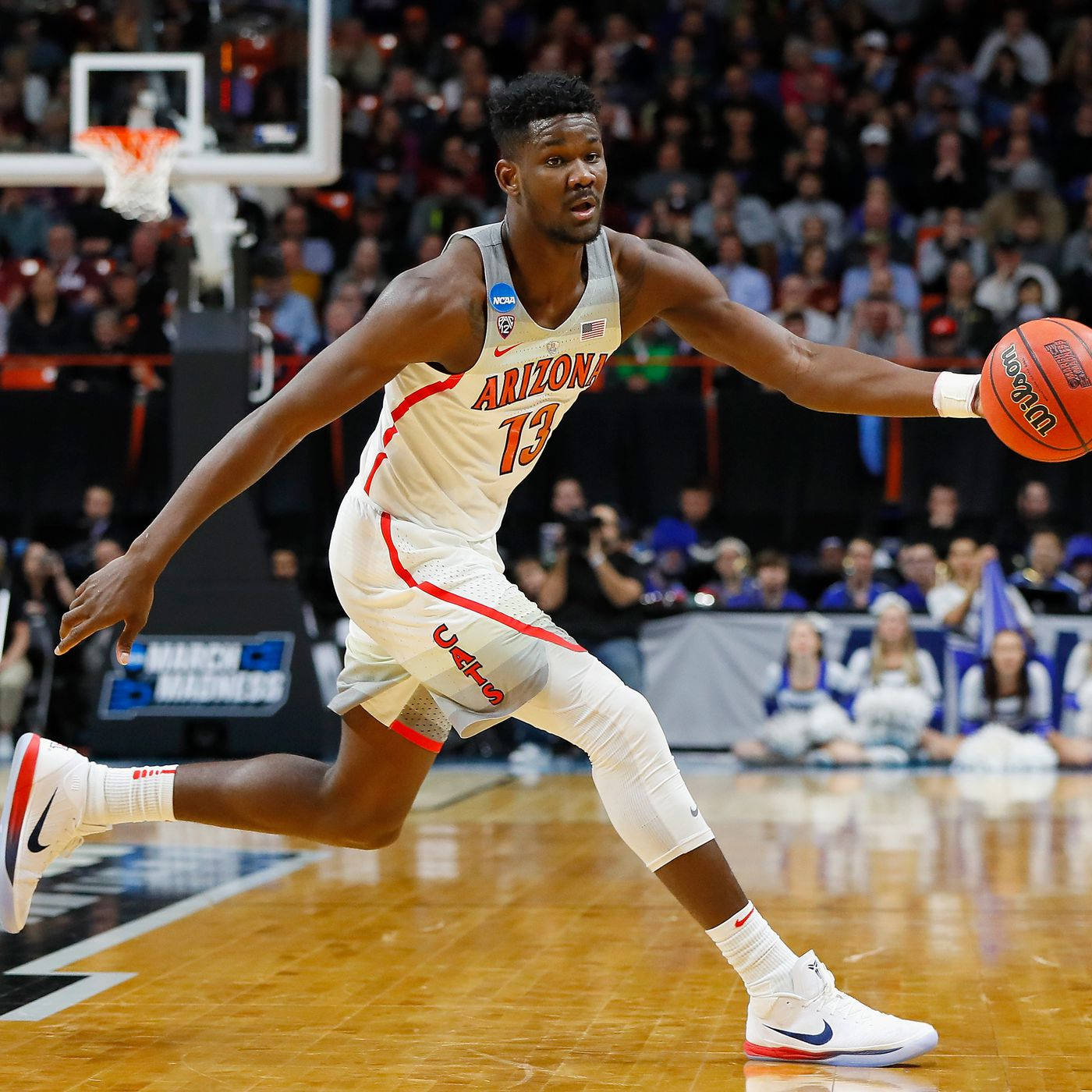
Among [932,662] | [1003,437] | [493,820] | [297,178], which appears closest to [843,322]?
[932,662]

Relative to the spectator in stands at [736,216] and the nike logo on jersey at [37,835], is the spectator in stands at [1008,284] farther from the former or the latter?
the nike logo on jersey at [37,835]

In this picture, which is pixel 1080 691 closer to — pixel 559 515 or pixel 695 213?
pixel 559 515

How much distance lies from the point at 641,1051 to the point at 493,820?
4.57 m

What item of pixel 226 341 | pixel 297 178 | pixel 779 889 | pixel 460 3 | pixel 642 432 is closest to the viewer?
pixel 779 889

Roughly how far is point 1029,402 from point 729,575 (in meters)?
8.51

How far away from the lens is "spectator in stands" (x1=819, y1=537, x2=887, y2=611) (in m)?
12.1

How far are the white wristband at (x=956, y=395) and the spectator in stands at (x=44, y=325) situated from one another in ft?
37.1

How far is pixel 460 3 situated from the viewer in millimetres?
18438

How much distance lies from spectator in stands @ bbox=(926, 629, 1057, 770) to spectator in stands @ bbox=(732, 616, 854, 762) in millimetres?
683

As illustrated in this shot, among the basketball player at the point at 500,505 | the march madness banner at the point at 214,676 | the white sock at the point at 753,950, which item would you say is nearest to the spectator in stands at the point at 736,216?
the march madness banner at the point at 214,676

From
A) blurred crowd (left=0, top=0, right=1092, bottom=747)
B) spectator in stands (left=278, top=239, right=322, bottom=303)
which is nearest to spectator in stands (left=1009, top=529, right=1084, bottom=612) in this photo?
blurred crowd (left=0, top=0, right=1092, bottom=747)

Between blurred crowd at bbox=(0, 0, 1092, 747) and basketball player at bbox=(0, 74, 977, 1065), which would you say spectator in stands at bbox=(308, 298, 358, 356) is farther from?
basketball player at bbox=(0, 74, 977, 1065)

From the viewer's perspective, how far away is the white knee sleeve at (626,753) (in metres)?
4.00

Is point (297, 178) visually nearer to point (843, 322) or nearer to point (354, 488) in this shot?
point (843, 322)
